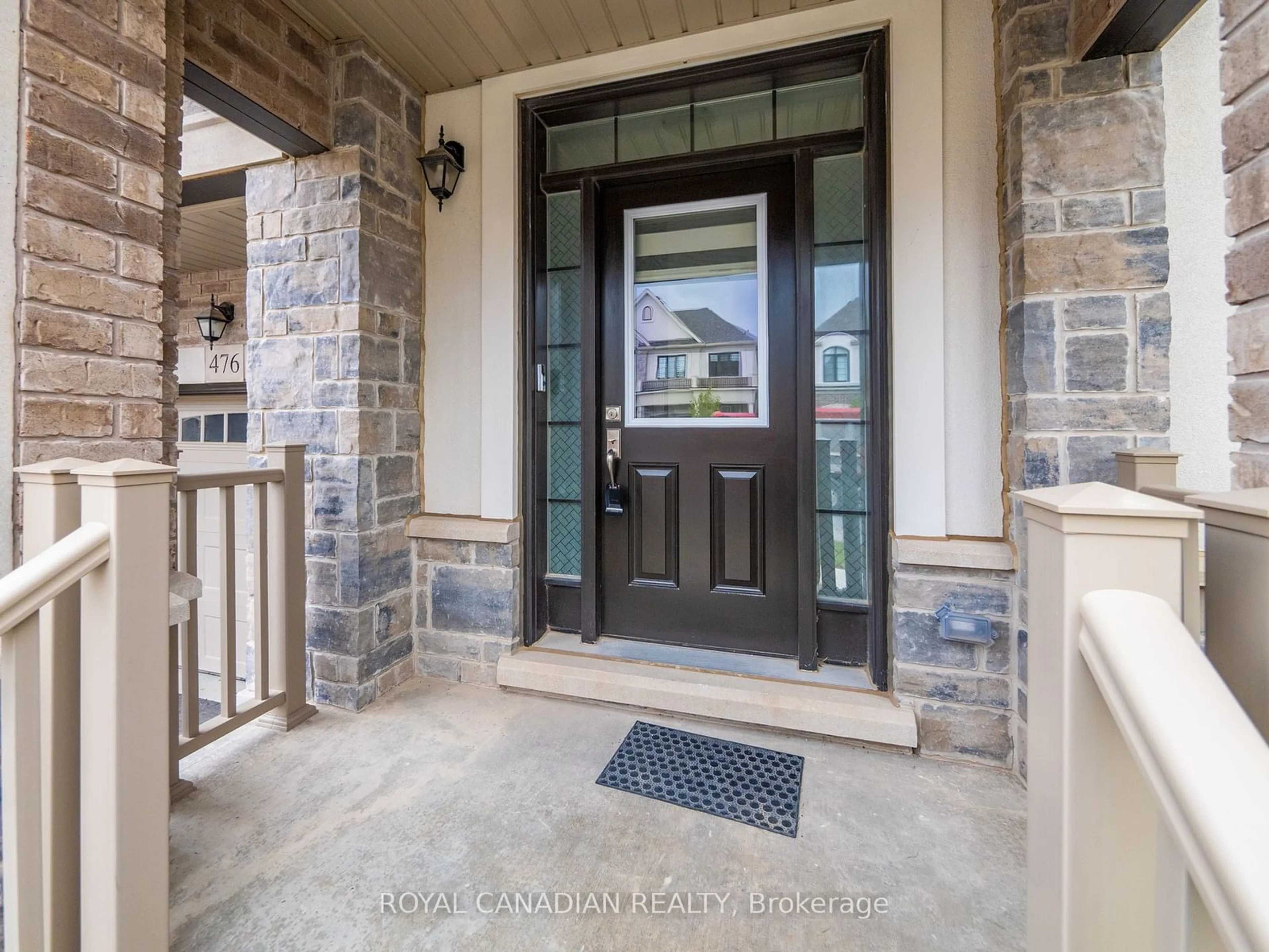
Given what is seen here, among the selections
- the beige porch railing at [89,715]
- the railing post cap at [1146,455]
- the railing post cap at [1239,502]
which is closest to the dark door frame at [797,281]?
the railing post cap at [1146,455]

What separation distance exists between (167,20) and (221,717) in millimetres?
2158

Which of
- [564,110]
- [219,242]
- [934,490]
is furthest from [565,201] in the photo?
[219,242]

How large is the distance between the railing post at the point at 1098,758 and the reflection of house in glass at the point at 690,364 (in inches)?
66.4

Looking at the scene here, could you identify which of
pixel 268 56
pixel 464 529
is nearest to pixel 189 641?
pixel 464 529

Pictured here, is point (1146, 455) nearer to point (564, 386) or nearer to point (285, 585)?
point (564, 386)

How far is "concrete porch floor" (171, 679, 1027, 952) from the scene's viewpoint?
119 cm

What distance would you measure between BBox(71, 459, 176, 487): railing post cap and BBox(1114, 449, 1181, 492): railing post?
2.11 m

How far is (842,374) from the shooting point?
212 cm

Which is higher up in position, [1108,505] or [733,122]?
[733,122]

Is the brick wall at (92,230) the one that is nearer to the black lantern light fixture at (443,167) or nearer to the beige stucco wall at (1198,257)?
the black lantern light fixture at (443,167)

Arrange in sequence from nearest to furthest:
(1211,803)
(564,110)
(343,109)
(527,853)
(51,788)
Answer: (1211,803), (51,788), (527,853), (343,109), (564,110)

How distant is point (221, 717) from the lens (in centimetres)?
180

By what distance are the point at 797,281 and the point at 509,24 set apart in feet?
4.73

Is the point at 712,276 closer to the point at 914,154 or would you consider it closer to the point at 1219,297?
the point at 914,154
